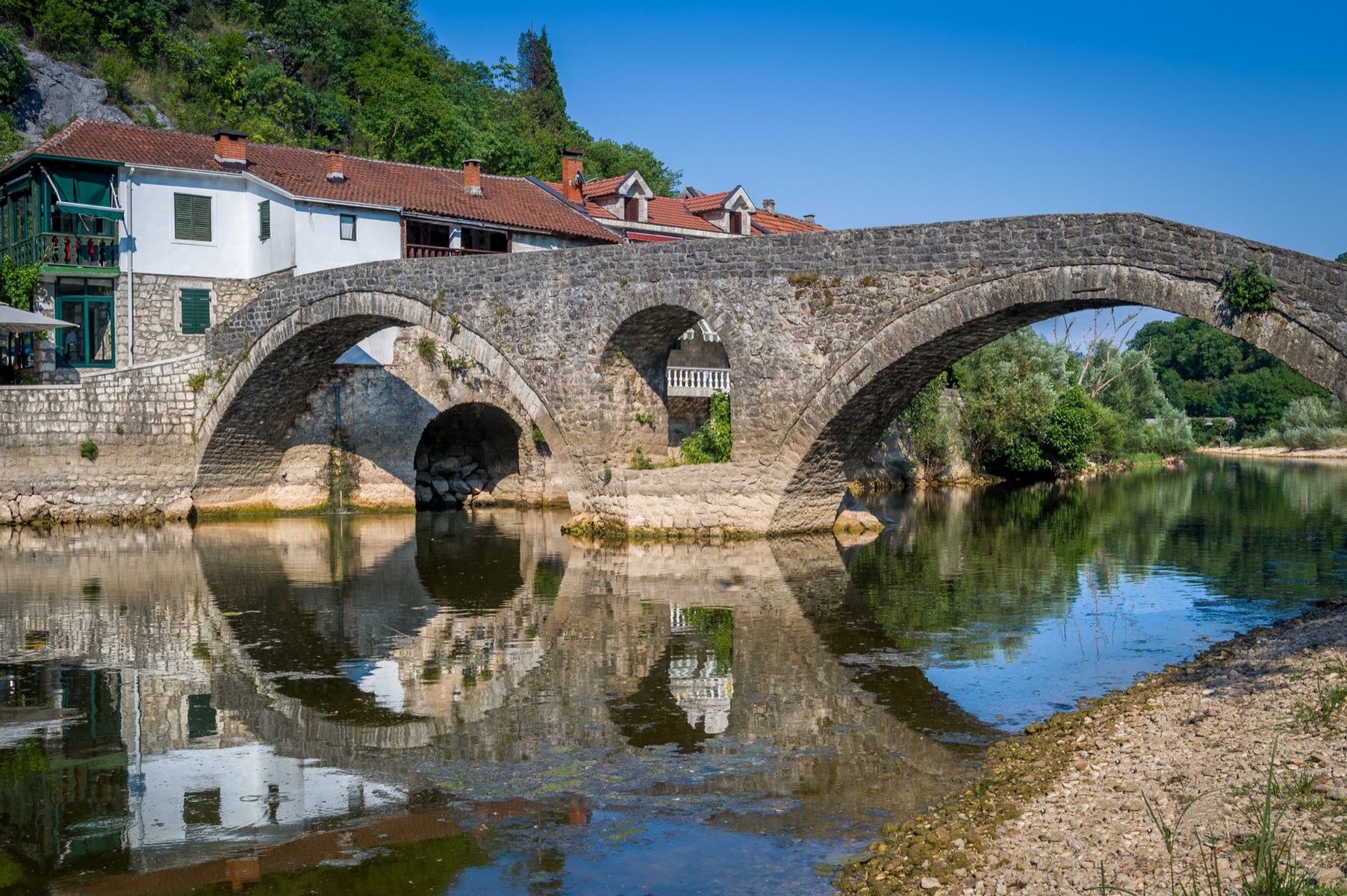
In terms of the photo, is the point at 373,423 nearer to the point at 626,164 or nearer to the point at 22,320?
the point at 22,320

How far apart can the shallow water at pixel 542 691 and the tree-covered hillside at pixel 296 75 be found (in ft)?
68.3

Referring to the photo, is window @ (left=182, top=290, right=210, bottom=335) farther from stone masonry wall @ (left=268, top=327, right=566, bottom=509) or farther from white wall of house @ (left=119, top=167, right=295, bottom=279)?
stone masonry wall @ (left=268, top=327, right=566, bottom=509)

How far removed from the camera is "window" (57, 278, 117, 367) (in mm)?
24531

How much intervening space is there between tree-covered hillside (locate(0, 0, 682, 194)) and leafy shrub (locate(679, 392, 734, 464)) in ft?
66.0

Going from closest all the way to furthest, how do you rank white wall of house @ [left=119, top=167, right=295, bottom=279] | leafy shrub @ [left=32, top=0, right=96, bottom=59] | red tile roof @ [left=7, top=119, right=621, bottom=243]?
1. white wall of house @ [left=119, top=167, right=295, bottom=279]
2. red tile roof @ [left=7, top=119, right=621, bottom=243]
3. leafy shrub @ [left=32, top=0, right=96, bottom=59]

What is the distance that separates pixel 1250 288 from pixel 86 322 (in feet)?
70.1

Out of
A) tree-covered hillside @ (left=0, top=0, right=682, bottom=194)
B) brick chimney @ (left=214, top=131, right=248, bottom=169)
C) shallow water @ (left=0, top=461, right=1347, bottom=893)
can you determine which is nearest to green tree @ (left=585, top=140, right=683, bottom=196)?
tree-covered hillside @ (left=0, top=0, right=682, bottom=194)

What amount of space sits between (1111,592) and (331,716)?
9.02m

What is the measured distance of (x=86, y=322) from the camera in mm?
24531

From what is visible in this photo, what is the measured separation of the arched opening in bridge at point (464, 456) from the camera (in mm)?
26625

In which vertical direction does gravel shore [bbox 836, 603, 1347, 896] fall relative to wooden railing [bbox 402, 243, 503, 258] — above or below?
below

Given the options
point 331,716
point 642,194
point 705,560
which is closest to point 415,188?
point 642,194

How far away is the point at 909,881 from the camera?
565cm

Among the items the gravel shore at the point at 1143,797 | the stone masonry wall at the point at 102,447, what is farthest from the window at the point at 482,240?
the gravel shore at the point at 1143,797
